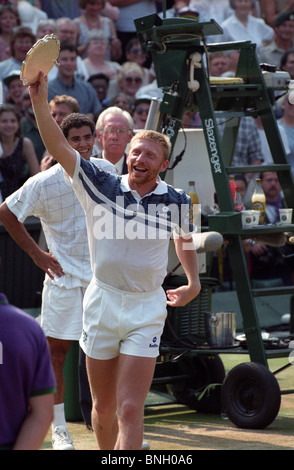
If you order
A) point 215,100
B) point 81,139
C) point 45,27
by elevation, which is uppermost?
point 45,27

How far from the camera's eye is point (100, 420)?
15.2 feet

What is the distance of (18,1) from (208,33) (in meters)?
5.20

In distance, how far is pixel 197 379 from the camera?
23.1ft

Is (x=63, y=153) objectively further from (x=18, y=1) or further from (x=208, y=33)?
(x=18, y=1)

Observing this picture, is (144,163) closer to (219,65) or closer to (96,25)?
(219,65)

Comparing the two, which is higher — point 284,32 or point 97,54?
point 284,32

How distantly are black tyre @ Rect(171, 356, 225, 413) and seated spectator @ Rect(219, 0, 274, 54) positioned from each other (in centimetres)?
679

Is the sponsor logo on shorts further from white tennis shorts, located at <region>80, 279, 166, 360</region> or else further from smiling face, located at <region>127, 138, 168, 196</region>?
smiling face, located at <region>127, 138, 168, 196</region>

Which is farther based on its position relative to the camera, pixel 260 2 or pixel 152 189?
pixel 260 2

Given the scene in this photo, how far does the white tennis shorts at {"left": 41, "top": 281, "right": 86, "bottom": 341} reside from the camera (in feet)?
19.4

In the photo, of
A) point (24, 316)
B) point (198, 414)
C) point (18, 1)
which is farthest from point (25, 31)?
point (24, 316)

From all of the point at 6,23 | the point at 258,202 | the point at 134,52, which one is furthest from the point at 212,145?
the point at 134,52

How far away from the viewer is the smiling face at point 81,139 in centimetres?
586

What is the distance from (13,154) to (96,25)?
3.36m
